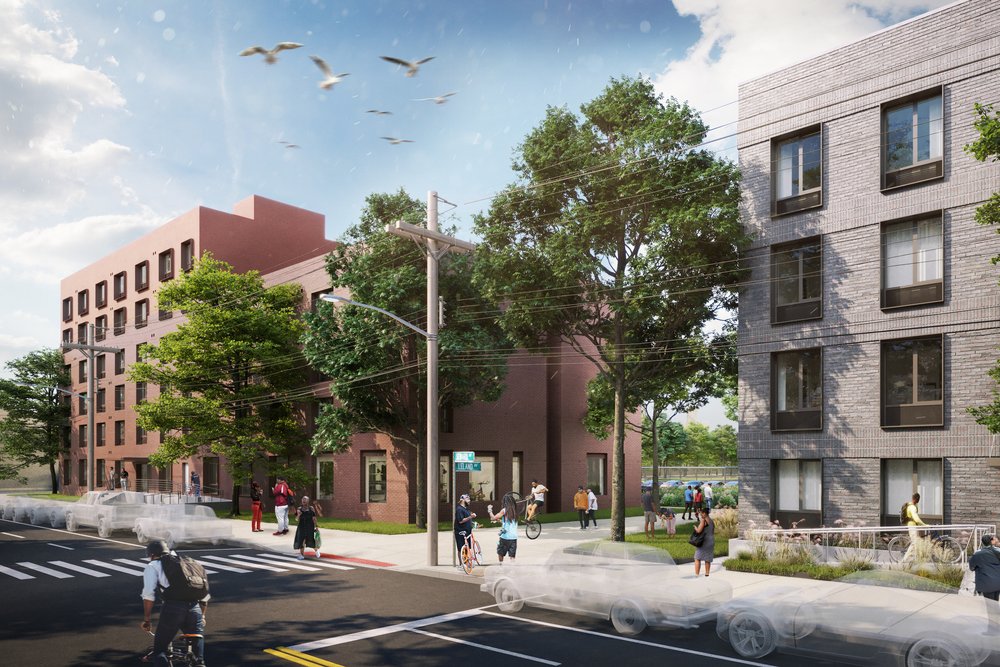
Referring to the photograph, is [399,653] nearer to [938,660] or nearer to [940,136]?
[938,660]

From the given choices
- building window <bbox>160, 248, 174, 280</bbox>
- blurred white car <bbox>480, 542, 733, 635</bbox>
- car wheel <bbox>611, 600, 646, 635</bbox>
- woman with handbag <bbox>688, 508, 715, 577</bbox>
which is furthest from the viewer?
building window <bbox>160, 248, 174, 280</bbox>

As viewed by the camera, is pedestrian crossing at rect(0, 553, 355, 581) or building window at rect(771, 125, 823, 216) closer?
pedestrian crossing at rect(0, 553, 355, 581)

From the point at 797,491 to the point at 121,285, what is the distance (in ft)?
176

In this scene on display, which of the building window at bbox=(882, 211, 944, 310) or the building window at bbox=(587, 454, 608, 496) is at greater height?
the building window at bbox=(882, 211, 944, 310)

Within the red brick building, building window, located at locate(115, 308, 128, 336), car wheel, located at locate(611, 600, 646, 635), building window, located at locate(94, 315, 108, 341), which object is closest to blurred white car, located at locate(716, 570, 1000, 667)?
car wheel, located at locate(611, 600, 646, 635)

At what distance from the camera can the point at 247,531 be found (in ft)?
102

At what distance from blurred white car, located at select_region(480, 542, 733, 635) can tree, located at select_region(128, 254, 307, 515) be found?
84.2ft

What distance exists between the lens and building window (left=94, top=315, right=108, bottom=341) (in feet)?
203

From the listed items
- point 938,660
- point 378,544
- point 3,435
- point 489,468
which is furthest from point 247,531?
point 3,435

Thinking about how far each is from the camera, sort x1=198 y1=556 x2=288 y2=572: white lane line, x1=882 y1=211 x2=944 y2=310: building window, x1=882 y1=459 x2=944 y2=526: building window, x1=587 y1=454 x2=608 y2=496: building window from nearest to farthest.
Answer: x1=882 y1=459 x2=944 y2=526: building window, x1=882 y1=211 x2=944 y2=310: building window, x1=198 y1=556 x2=288 y2=572: white lane line, x1=587 y1=454 x2=608 y2=496: building window

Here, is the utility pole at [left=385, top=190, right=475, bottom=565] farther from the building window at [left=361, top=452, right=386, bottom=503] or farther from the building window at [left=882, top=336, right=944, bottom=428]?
the building window at [left=361, top=452, right=386, bottom=503]

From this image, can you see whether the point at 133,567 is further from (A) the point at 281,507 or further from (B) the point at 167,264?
(B) the point at 167,264

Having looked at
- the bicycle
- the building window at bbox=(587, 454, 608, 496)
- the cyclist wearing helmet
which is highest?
the cyclist wearing helmet

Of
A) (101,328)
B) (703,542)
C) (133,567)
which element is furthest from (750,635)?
(101,328)
